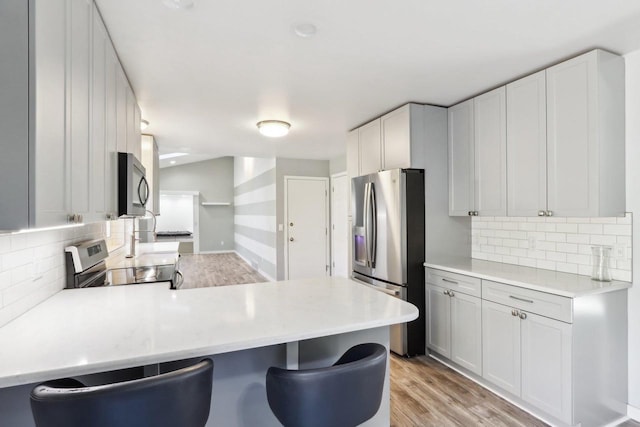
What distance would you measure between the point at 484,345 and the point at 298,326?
184cm

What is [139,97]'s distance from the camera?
114 inches

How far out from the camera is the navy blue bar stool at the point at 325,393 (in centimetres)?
113

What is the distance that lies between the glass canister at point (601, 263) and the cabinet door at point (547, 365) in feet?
1.64

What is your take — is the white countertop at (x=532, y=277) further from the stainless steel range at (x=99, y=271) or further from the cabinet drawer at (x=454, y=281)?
the stainless steel range at (x=99, y=271)

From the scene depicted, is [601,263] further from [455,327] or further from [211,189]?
[211,189]

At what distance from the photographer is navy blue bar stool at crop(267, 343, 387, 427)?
3.71 feet

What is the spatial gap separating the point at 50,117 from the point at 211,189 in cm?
1034

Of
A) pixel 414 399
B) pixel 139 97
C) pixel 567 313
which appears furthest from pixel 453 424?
pixel 139 97

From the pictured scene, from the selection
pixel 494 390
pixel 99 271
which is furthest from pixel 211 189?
pixel 494 390

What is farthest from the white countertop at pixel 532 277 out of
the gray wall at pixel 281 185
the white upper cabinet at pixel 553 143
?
the gray wall at pixel 281 185

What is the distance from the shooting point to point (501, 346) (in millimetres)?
2365

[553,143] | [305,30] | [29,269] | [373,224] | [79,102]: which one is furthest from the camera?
[373,224]

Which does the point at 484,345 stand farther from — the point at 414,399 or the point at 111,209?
the point at 111,209

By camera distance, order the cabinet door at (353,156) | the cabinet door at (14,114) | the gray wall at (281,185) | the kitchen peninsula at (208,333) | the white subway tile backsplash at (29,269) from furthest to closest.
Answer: the gray wall at (281,185)
the cabinet door at (353,156)
the white subway tile backsplash at (29,269)
the kitchen peninsula at (208,333)
the cabinet door at (14,114)
